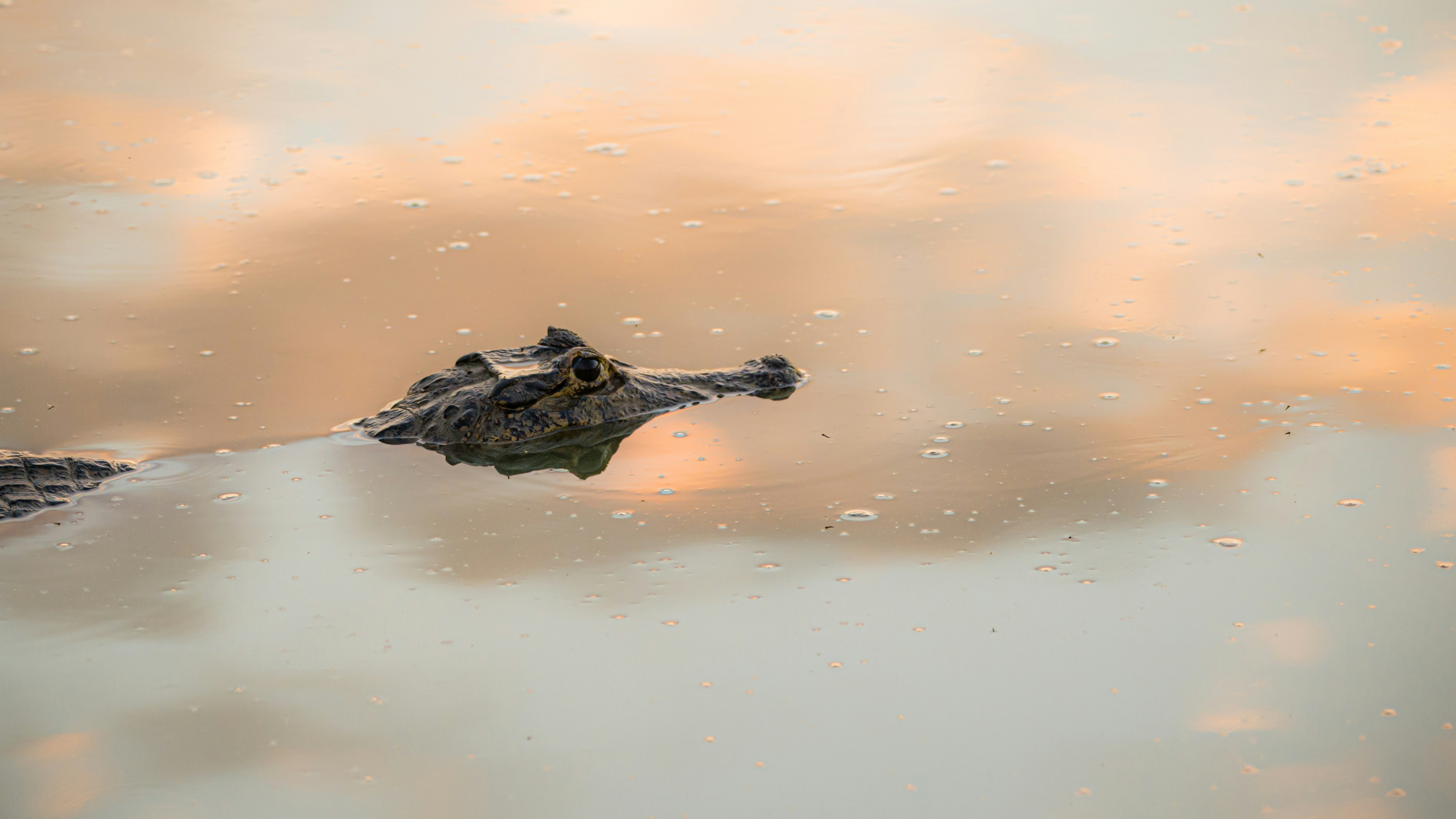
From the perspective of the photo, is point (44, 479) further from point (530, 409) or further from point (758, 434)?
point (758, 434)

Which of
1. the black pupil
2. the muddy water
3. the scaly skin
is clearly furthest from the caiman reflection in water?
the scaly skin

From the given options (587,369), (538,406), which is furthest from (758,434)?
(538,406)

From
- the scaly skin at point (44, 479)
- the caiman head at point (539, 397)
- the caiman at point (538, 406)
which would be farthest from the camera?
the caiman head at point (539, 397)

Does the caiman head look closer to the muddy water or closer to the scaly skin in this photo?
the muddy water

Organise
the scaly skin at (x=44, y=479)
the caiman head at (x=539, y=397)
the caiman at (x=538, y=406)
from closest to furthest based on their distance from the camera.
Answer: the scaly skin at (x=44, y=479), the caiman at (x=538, y=406), the caiman head at (x=539, y=397)

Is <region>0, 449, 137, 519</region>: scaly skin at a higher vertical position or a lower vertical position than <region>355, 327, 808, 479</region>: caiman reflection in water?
lower

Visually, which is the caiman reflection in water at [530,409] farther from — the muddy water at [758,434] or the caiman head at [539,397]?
the muddy water at [758,434]

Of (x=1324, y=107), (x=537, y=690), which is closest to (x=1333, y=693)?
(x=537, y=690)

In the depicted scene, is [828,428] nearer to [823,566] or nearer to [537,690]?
[823,566]

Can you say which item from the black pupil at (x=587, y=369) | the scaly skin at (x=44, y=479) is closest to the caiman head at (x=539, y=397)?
the black pupil at (x=587, y=369)
